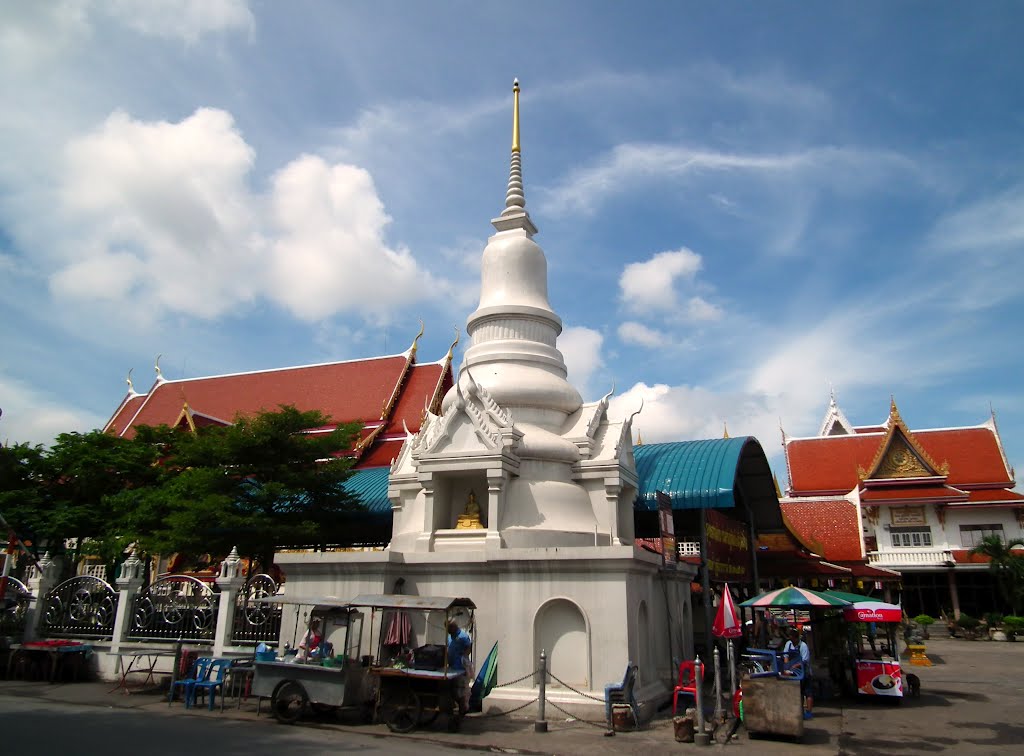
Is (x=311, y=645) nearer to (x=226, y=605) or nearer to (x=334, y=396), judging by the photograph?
(x=226, y=605)

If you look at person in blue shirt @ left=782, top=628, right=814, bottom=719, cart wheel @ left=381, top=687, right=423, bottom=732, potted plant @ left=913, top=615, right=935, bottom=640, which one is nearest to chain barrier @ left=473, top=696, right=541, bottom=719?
cart wheel @ left=381, top=687, right=423, bottom=732

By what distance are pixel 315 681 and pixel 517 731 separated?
294cm

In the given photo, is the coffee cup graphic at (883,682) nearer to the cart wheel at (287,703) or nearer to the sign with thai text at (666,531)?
the sign with thai text at (666,531)

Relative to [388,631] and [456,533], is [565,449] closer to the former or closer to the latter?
[456,533]

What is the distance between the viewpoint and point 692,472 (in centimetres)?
1756

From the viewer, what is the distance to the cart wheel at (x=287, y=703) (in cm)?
1067

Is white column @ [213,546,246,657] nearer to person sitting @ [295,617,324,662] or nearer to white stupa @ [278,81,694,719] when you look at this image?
white stupa @ [278,81,694,719]

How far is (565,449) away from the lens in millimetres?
14828

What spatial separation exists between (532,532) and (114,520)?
13.3 m

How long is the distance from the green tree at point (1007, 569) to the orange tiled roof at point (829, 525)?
6.74m

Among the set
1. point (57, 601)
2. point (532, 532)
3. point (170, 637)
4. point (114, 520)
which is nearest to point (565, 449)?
point (532, 532)

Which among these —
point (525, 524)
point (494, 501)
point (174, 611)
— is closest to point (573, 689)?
point (525, 524)

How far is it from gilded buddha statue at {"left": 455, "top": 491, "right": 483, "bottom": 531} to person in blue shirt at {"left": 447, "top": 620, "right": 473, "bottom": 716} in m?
3.14

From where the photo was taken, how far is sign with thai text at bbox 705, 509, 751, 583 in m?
17.7
